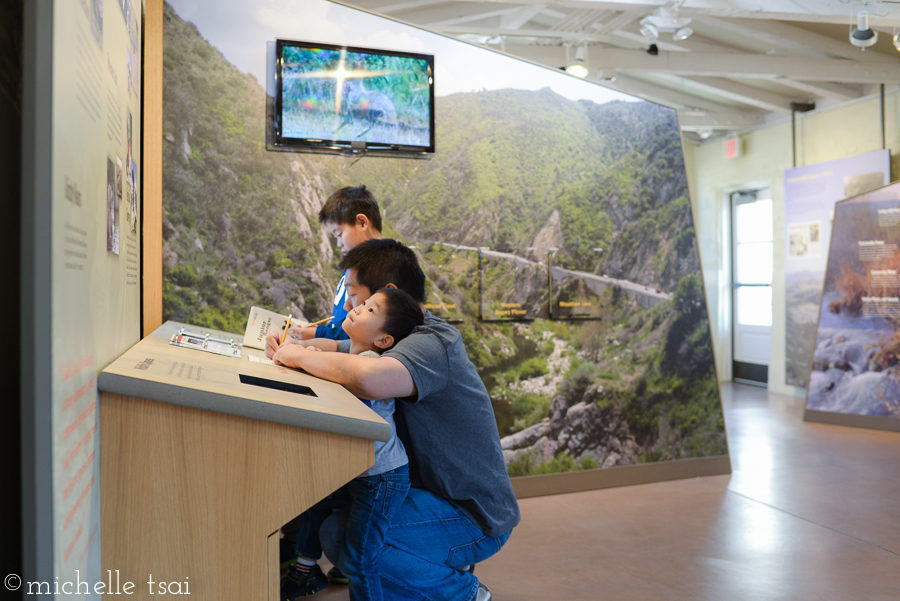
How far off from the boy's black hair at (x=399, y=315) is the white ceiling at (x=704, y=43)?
2930 millimetres

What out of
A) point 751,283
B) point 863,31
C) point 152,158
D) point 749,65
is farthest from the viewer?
point 751,283

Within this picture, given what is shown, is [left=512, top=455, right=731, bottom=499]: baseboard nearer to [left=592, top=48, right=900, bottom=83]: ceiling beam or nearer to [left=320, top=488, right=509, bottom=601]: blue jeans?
[left=320, top=488, right=509, bottom=601]: blue jeans

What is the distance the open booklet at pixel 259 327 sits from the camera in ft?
7.25

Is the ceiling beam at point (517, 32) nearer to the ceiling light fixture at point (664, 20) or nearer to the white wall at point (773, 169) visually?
the ceiling light fixture at point (664, 20)

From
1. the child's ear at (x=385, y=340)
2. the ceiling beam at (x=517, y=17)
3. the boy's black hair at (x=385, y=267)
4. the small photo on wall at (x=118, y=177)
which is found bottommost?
the child's ear at (x=385, y=340)

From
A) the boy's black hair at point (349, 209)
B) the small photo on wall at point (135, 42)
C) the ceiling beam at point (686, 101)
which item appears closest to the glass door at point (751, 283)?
the ceiling beam at point (686, 101)

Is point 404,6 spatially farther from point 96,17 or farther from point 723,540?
point 723,540

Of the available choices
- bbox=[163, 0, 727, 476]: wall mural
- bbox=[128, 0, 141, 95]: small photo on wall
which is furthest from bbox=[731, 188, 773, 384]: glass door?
bbox=[128, 0, 141, 95]: small photo on wall

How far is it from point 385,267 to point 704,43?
5502mm

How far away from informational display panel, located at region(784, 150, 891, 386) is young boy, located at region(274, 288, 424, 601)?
6.27 meters

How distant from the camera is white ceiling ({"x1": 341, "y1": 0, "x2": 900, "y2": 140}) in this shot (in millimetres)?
4609

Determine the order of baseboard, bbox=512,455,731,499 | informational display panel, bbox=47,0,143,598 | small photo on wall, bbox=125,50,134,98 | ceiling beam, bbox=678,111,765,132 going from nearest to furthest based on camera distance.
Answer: informational display panel, bbox=47,0,143,598, small photo on wall, bbox=125,50,134,98, baseboard, bbox=512,455,731,499, ceiling beam, bbox=678,111,765,132

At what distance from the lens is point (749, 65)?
5.89 metres

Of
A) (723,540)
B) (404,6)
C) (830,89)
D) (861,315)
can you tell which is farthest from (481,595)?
(830,89)
